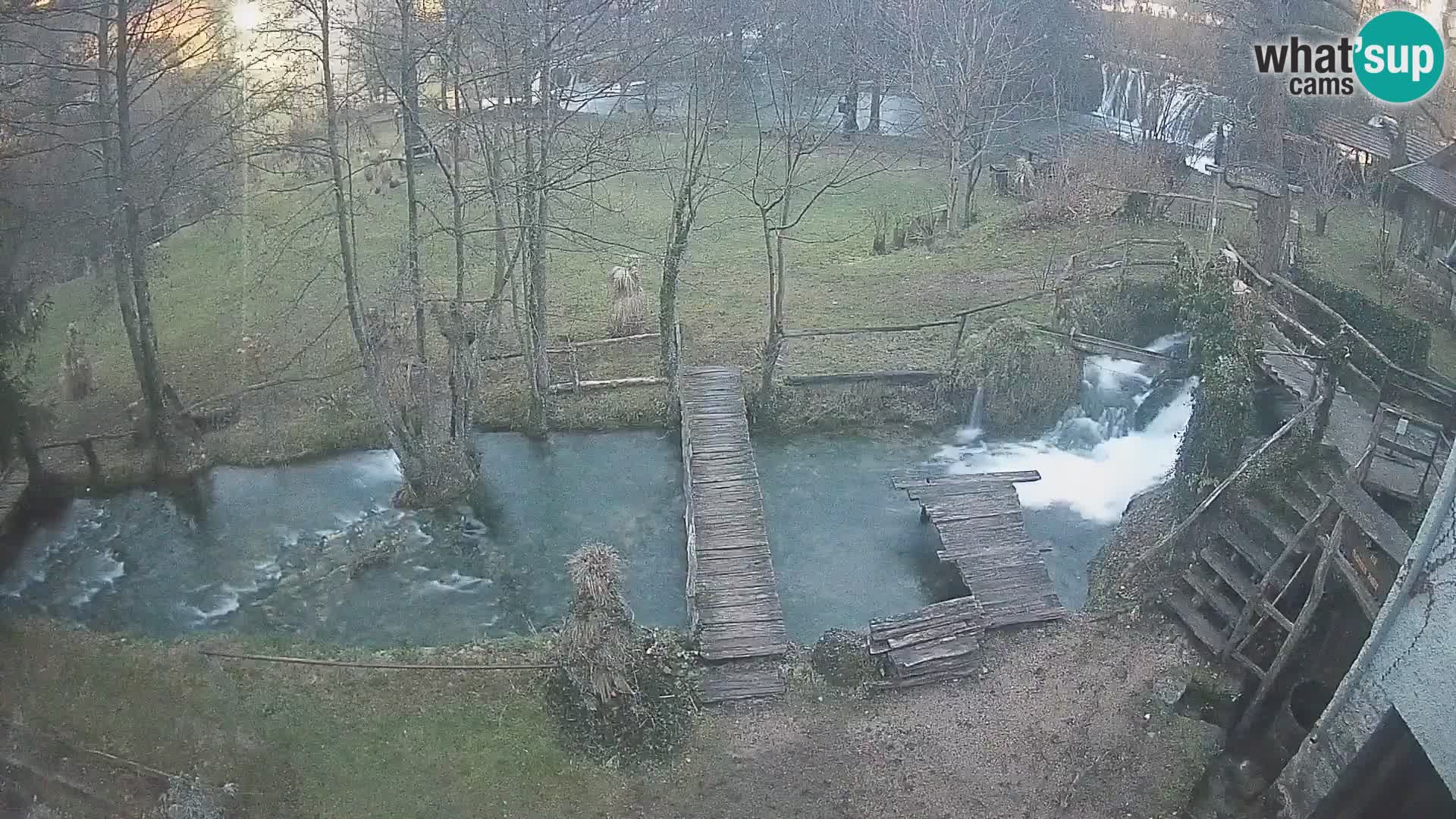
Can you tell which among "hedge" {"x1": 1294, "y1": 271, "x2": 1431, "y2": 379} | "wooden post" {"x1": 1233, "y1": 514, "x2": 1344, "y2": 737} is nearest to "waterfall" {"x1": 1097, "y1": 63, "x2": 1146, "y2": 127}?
"hedge" {"x1": 1294, "y1": 271, "x2": 1431, "y2": 379}

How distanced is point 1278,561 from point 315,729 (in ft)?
35.9

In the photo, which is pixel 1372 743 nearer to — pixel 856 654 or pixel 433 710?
pixel 856 654

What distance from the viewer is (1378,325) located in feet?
56.7

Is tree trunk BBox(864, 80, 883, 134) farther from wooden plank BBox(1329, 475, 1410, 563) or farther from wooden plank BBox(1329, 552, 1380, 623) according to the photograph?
wooden plank BBox(1329, 552, 1380, 623)

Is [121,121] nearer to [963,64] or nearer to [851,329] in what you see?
[851,329]

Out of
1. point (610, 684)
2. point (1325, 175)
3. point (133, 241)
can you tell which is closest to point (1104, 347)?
point (1325, 175)

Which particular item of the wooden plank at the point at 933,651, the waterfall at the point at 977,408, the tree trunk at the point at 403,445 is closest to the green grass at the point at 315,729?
the wooden plank at the point at 933,651

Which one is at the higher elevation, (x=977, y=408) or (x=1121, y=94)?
(x=1121, y=94)

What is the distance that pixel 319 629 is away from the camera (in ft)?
47.0

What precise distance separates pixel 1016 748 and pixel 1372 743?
3385 mm

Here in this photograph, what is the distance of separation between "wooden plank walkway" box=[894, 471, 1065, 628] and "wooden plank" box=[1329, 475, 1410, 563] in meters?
3.67

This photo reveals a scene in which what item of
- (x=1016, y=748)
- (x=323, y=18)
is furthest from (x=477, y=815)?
(x=323, y=18)

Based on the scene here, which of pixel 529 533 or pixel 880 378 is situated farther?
pixel 880 378

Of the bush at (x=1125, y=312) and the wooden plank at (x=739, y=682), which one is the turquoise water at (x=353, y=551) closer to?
the wooden plank at (x=739, y=682)
